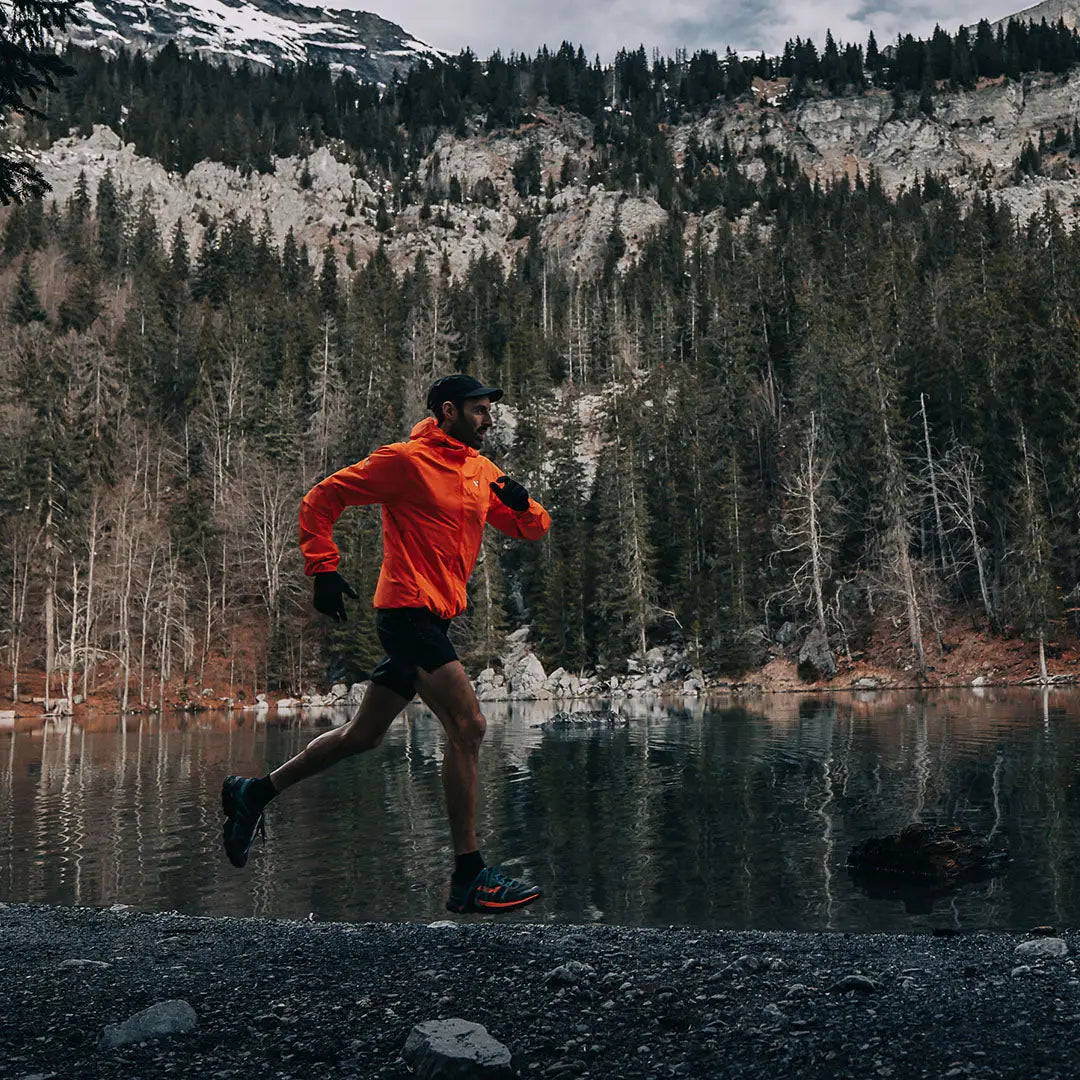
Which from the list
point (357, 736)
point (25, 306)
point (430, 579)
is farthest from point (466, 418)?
point (25, 306)

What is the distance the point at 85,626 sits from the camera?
58.2 m

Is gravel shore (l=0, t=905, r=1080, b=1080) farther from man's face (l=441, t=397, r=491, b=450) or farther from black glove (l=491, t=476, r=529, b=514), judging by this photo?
man's face (l=441, t=397, r=491, b=450)

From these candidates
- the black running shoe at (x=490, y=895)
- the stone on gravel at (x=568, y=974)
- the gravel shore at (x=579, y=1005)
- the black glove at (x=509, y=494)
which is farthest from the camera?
the black glove at (x=509, y=494)

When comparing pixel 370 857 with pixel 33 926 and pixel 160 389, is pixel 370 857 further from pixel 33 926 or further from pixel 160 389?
pixel 160 389

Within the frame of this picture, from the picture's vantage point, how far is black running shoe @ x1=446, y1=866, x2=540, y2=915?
5.05m

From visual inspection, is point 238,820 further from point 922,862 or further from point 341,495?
point 922,862

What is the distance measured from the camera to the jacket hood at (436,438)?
5.38 m

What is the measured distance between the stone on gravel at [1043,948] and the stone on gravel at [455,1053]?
3012 millimetres

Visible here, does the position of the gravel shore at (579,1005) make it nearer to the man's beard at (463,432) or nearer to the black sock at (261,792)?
the black sock at (261,792)

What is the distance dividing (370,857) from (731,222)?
134 metres

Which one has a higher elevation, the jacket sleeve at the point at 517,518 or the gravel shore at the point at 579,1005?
the jacket sleeve at the point at 517,518

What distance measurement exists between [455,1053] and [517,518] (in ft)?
10.5

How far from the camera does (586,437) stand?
92375 millimetres

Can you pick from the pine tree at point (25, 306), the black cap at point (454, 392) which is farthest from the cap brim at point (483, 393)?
the pine tree at point (25, 306)
